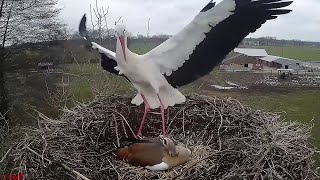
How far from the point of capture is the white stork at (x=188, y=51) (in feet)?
10.2

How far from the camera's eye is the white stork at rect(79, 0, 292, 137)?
3101 millimetres

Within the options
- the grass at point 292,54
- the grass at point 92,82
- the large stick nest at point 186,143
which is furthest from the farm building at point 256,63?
the large stick nest at point 186,143

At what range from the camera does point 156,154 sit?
3305mm

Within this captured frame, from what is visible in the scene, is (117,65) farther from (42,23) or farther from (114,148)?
(42,23)

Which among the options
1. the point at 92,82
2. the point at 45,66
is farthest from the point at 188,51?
the point at 45,66

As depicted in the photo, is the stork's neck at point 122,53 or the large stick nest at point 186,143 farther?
the stork's neck at point 122,53

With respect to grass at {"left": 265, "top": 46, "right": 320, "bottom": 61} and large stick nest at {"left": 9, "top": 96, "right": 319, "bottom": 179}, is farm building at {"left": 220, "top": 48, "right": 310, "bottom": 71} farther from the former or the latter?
large stick nest at {"left": 9, "top": 96, "right": 319, "bottom": 179}

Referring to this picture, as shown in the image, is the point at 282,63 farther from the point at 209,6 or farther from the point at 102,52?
the point at 209,6

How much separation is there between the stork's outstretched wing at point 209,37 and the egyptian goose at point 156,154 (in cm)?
64

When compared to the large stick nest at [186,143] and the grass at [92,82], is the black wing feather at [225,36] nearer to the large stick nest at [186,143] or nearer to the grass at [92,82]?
the large stick nest at [186,143]

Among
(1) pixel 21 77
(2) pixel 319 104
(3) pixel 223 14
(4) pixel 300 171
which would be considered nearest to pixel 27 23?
(1) pixel 21 77

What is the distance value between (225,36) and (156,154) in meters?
1.07

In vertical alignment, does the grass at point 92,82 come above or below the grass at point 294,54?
above

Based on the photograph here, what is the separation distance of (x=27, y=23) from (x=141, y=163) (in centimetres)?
661
